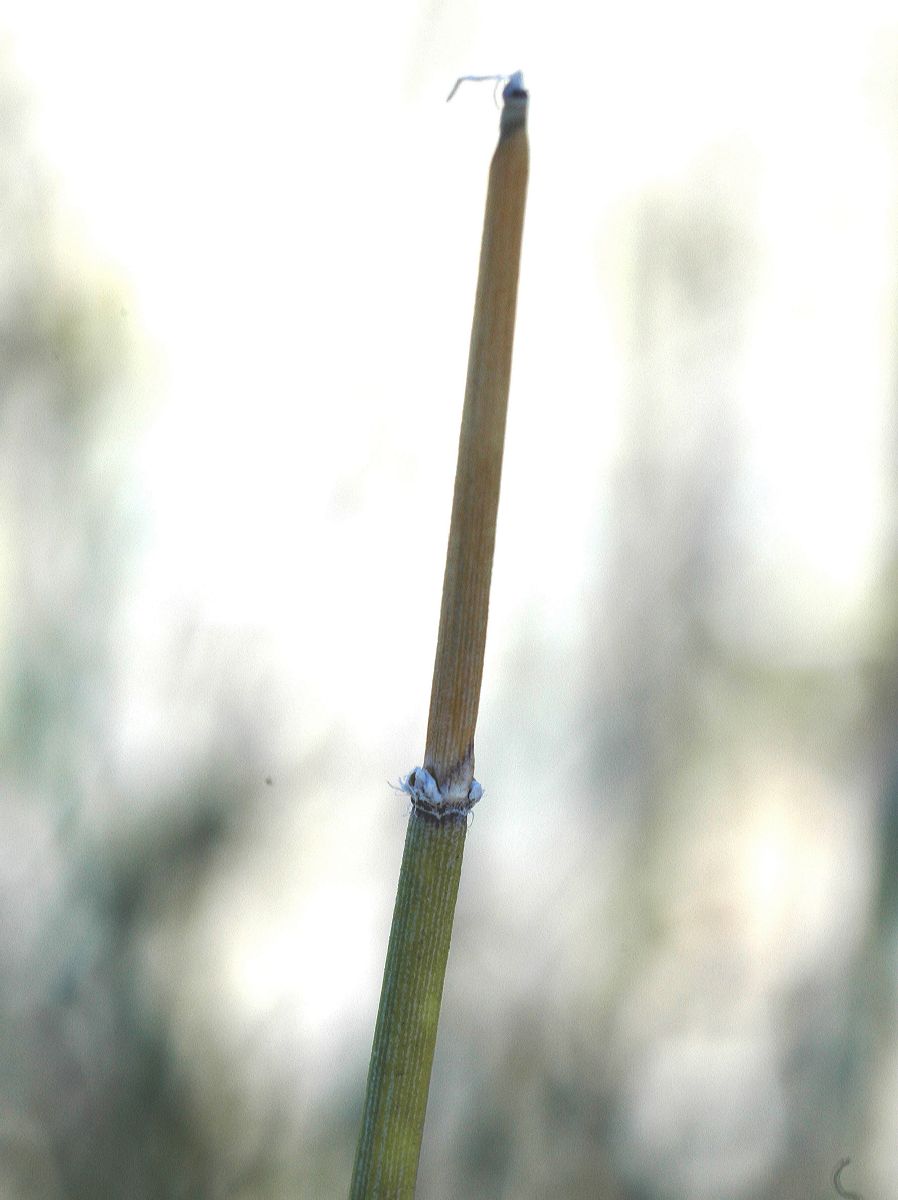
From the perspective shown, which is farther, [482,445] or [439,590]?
[439,590]

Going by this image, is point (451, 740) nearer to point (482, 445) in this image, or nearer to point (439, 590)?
point (482, 445)

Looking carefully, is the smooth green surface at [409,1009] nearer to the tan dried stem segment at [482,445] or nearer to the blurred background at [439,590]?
the tan dried stem segment at [482,445]

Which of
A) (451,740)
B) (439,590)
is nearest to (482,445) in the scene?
(451,740)

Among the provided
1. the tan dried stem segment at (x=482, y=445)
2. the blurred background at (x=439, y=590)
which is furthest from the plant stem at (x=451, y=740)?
the blurred background at (x=439, y=590)

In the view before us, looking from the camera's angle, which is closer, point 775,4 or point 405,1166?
point 405,1166

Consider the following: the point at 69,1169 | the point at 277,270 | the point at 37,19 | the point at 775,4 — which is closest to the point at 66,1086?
the point at 69,1169

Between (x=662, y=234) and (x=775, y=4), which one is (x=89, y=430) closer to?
(x=662, y=234)
